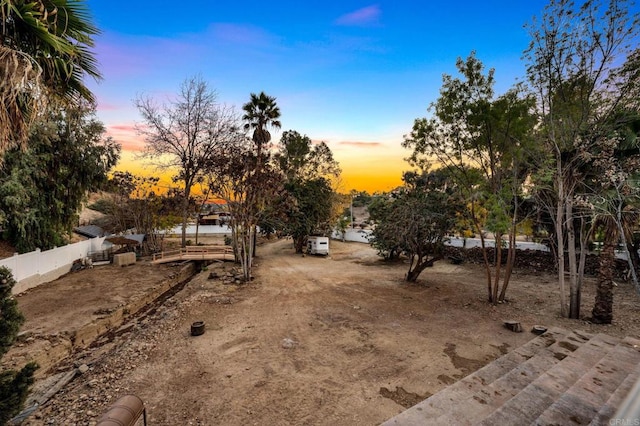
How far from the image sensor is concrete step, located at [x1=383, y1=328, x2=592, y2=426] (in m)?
3.91

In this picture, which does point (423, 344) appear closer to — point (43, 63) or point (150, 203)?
point (43, 63)

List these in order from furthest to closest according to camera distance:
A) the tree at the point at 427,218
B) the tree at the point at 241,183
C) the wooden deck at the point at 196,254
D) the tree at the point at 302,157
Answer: the tree at the point at 302,157 → the wooden deck at the point at 196,254 → the tree at the point at 241,183 → the tree at the point at 427,218

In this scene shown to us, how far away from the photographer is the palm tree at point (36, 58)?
390 centimetres

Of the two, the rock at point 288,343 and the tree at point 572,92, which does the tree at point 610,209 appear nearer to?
the tree at point 572,92

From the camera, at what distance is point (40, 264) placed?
485 inches

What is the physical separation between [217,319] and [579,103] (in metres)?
12.1

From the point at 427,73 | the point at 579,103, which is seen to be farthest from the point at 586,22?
the point at 427,73

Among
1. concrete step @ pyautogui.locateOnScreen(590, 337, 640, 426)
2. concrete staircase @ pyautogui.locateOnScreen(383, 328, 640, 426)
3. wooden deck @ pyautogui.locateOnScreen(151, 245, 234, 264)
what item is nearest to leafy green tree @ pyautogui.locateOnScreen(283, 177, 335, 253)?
wooden deck @ pyautogui.locateOnScreen(151, 245, 234, 264)

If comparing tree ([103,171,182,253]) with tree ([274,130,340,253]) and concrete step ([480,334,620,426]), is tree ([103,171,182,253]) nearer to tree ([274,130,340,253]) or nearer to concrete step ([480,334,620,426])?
tree ([274,130,340,253])

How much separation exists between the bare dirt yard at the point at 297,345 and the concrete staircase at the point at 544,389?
695 millimetres

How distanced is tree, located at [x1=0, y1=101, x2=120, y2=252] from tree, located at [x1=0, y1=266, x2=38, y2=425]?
37.5 ft

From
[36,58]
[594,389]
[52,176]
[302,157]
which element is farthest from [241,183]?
[302,157]

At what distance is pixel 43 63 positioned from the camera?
4719 millimetres

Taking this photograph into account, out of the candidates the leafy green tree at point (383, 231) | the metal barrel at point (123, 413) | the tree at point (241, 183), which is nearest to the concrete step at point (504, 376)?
the metal barrel at point (123, 413)
